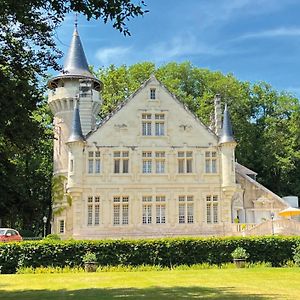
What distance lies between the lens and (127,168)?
113 feet

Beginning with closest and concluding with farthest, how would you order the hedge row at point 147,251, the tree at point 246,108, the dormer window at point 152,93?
1. the hedge row at point 147,251
2. the dormer window at point 152,93
3. the tree at point 246,108

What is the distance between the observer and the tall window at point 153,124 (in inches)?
1375

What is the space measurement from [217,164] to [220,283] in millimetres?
20066

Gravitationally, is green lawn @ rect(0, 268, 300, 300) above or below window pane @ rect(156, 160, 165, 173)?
below

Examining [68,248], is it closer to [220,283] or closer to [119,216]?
[220,283]

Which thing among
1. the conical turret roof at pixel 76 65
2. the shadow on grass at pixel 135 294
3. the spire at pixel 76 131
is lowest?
the shadow on grass at pixel 135 294

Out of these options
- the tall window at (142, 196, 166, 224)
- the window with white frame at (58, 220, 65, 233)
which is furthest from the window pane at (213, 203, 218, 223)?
the window with white frame at (58, 220, 65, 233)

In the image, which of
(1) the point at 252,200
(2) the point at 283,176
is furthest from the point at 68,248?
(2) the point at 283,176

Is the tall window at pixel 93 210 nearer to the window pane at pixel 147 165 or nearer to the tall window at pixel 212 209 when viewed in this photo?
the window pane at pixel 147 165

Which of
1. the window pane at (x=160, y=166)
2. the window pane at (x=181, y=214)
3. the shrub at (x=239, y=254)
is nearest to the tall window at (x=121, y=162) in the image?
the window pane at (x=160, y=166)

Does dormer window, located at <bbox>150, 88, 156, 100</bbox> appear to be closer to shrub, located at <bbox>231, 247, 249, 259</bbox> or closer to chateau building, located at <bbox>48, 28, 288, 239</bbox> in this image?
chateau building, located at <bbox>48, 28, 288, 239</bbox>

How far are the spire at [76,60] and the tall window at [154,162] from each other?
805 centimetres

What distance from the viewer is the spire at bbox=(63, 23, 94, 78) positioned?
124 ft

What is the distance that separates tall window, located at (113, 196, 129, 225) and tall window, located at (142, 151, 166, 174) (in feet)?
7.87
